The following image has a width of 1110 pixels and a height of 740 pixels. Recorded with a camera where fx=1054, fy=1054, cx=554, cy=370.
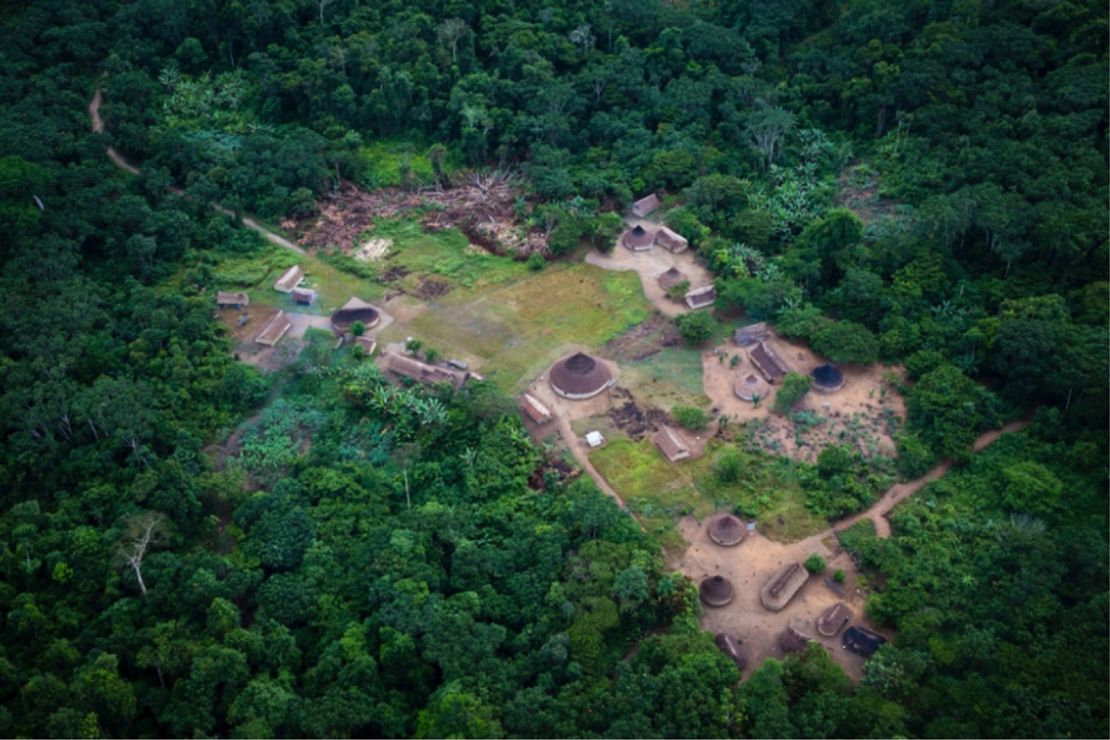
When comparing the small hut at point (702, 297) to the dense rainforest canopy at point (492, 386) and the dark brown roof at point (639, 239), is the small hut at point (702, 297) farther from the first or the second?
the dark brown roof at point (639, 239)

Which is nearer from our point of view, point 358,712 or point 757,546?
point 358,712

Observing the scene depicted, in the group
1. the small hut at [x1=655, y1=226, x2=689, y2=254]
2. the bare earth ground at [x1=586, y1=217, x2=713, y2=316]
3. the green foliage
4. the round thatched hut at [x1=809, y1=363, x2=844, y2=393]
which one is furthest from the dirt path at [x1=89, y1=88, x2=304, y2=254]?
the round thatched hut at [x1=809, y1=363, x2=844, y2=393]

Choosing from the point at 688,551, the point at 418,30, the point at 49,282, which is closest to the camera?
the point at 688,551

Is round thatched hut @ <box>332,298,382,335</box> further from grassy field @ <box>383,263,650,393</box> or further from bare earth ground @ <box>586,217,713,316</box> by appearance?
bare earth ground @ <box>586,217,713,316</box>

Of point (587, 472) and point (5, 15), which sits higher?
Answer: point (5, 15)

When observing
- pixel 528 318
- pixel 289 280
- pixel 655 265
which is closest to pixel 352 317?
pixel 289 280

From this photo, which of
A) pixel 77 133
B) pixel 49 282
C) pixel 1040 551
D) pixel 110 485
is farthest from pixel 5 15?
pixel 1040 551

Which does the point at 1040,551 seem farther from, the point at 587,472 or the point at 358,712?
the point at 358,712
